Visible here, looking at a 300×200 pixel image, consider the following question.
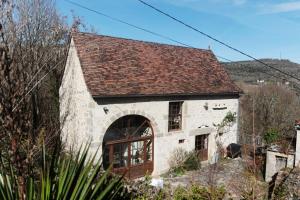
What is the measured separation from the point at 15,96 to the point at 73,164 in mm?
1861

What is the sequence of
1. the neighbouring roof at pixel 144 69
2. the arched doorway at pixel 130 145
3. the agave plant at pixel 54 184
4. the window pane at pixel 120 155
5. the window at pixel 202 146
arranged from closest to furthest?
1. the agave plant at pixel 54 184
2. the neighbouring roof at pixel 144 69
3. the arched doorway at pixel 130 145
4. the window pane at pixel 120 155
5. the window at pixel 202 146

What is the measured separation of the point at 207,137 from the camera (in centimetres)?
1975

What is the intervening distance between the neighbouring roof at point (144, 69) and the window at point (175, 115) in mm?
915

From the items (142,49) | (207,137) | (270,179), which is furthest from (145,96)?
(270,179)

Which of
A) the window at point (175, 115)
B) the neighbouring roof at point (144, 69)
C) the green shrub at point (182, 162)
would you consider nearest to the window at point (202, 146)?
the green shrub at point (182, 162)

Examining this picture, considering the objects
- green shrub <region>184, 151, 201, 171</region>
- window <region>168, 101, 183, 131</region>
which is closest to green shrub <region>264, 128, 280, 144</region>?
green shrub <region>184, 151, 201, 171</region>

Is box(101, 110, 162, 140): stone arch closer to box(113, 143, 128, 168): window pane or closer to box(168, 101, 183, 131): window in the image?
box(168, 101, 183, 131): window

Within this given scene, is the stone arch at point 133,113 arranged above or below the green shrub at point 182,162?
above

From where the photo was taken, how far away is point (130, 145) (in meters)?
16.2

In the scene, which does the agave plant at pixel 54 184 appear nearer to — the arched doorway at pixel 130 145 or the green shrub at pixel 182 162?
the arched doorway at pixel 130 145

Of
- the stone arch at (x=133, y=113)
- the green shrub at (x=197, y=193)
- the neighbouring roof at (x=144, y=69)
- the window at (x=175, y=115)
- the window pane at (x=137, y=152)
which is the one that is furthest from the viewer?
the window at (x=175, y=115)

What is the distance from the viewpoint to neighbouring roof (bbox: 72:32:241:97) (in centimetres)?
1500

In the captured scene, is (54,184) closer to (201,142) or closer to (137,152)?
(137,152)

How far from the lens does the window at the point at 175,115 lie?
17.6 m
